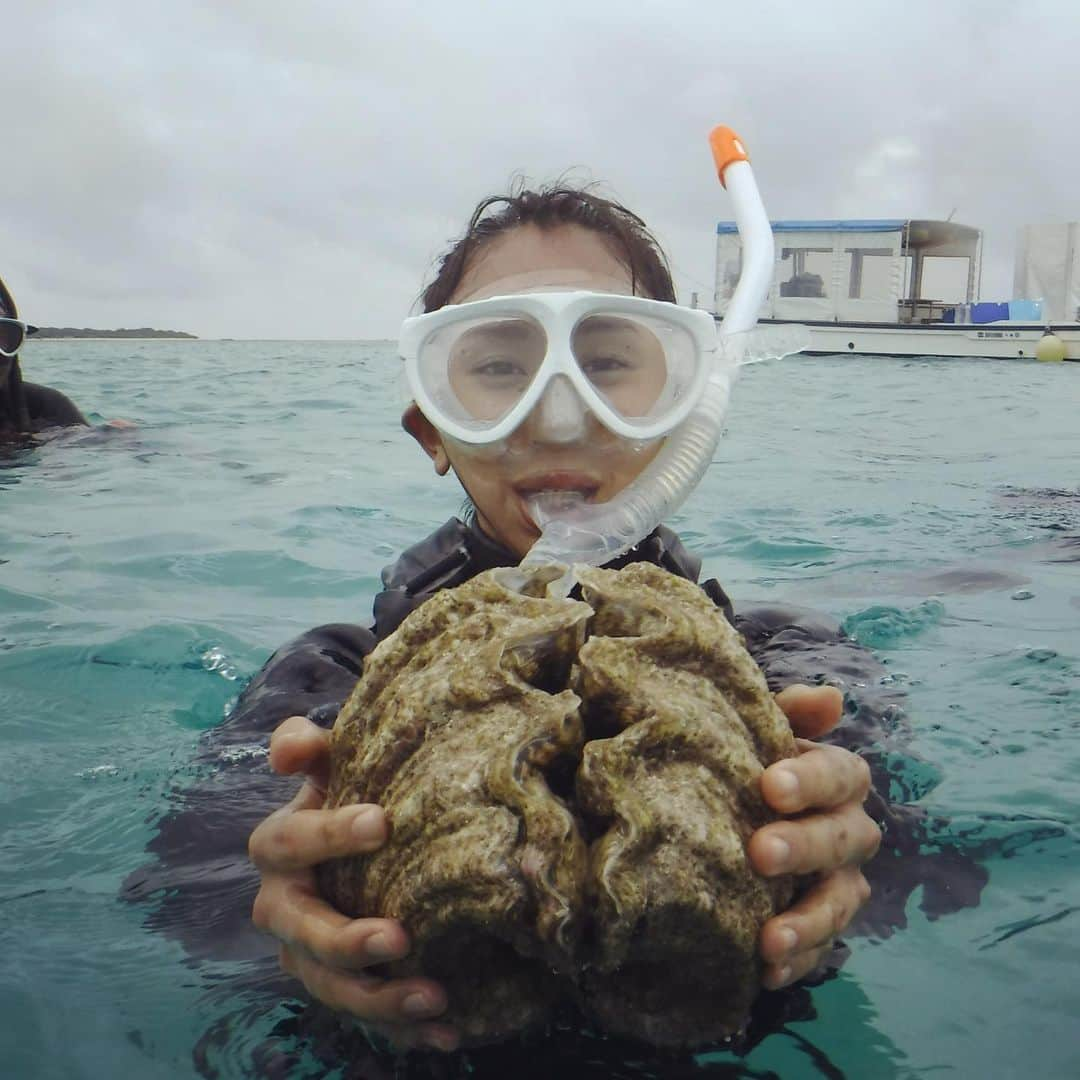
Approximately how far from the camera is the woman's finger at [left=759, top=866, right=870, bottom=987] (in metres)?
1.46

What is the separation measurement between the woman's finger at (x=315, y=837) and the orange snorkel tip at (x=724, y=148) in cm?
220

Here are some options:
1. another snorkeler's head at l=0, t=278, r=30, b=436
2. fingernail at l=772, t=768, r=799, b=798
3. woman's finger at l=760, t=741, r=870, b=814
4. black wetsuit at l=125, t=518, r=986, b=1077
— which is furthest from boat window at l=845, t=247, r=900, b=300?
fingernail at l=772, t=768, r=799, b=798

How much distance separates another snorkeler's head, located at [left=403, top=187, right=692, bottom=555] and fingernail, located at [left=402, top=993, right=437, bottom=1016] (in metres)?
1.30

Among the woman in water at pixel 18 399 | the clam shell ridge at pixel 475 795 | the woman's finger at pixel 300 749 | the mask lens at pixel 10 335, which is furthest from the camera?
the woman in water at pixel 18 399

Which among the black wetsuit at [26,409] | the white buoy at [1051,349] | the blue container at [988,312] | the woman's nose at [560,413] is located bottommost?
the black wetsuit at [26,409]

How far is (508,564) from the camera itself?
287 centimetres

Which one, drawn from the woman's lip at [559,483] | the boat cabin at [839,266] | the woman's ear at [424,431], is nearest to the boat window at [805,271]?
the boat cabin at [839,266]

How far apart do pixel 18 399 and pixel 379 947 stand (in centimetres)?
886

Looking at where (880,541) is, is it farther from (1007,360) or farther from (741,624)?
(1007,360)

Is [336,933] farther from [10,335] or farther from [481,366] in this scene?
[10,335]

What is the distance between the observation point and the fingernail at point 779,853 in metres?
1.43

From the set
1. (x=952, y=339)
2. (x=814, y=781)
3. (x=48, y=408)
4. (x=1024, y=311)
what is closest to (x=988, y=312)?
(x=1024, y=311)

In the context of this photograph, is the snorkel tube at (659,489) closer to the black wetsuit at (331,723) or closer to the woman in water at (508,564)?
the woman in water at (508,564)

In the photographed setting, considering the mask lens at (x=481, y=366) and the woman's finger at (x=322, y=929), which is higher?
the mask lens at (x=481, y=366)
